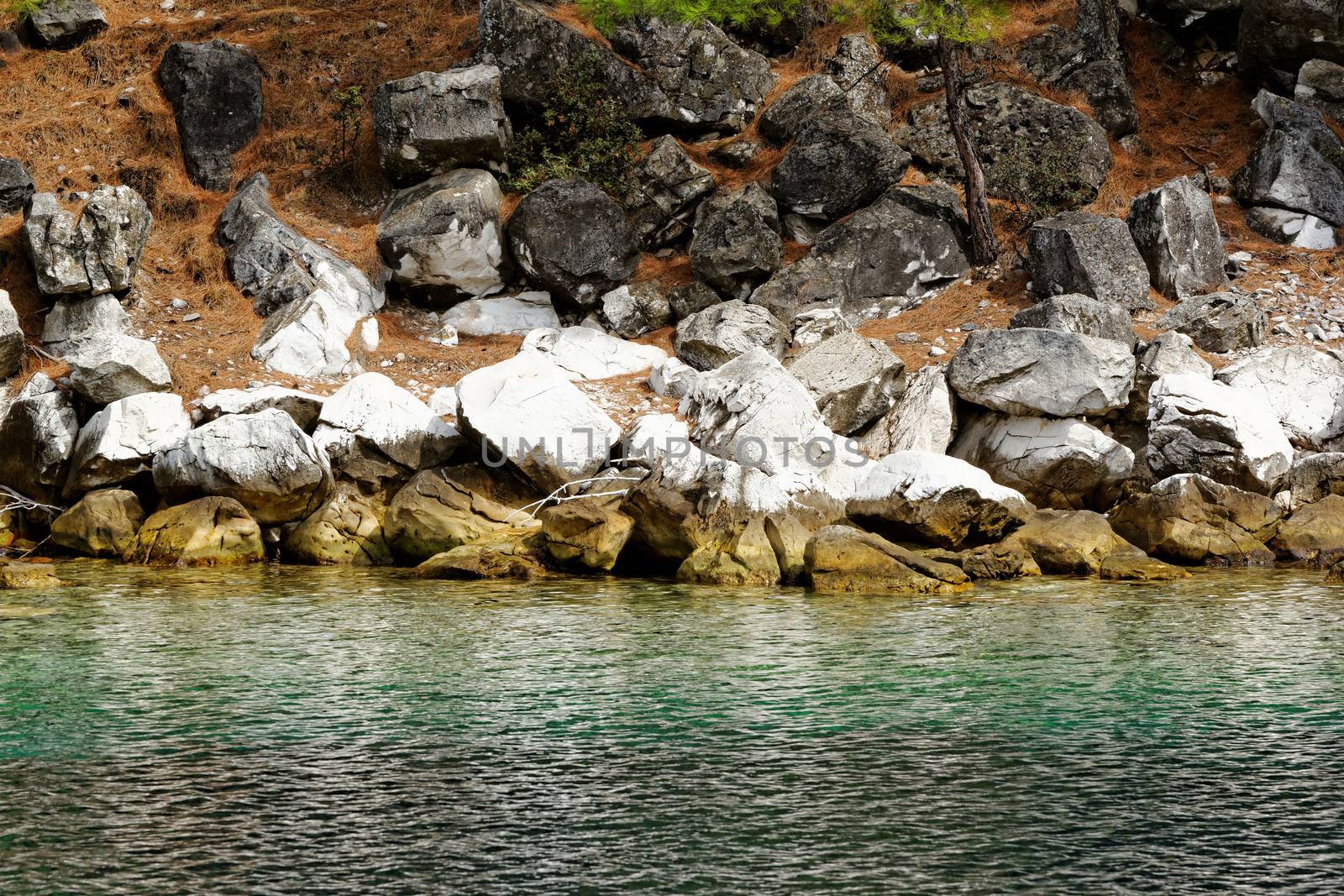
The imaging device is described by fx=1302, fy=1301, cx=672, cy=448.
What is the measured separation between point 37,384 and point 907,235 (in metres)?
15.1

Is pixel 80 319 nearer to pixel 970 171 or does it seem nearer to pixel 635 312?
pixel 635 312

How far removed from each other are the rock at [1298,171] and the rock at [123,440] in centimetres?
2029

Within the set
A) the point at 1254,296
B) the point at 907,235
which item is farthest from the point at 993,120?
the point at 1254,296

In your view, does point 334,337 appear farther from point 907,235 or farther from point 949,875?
point 949,875

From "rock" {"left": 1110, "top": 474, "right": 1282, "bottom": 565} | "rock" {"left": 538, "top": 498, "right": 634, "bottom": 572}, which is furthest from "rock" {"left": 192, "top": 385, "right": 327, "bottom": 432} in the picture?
"rock" {"left": 1110, "top": 474, "right": 1282, "bottom": 565}

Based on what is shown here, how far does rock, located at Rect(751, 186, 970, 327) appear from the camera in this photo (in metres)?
24.1

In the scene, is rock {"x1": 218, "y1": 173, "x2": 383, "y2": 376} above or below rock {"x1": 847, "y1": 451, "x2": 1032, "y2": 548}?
above

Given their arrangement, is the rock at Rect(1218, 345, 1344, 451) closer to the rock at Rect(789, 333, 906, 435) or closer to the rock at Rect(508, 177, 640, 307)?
the rock at Rect(789, 333, 906, 435)

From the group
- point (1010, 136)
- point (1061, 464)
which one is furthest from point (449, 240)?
point (1061, 464)

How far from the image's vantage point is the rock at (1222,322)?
69.9 ft

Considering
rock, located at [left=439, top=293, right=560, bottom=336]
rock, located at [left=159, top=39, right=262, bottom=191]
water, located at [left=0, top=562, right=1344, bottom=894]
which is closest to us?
water, located at [left=0, top=562, right=1344, bottom=894]

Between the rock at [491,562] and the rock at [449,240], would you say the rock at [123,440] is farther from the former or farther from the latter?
the rock at [449,240]

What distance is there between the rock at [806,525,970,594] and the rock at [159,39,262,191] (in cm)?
1610

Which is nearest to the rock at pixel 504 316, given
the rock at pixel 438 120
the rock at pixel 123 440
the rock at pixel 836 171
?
the rock at pixel 438 120
